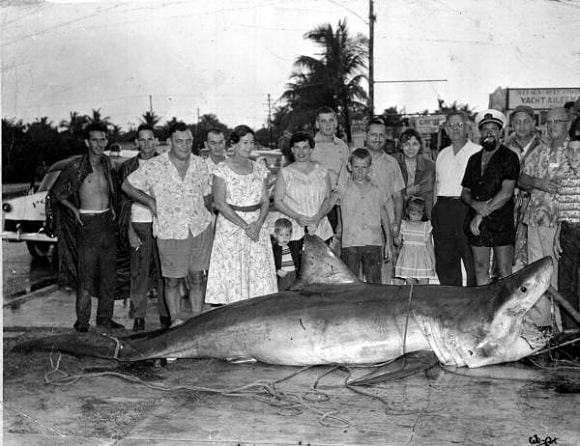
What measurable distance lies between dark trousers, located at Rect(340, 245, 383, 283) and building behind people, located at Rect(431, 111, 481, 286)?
2.60 ft

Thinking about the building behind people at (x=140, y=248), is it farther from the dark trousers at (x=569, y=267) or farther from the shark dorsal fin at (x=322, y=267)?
the dark trousers at (x=569, y=267)

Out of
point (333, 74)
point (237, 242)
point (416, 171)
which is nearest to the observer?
point (237, 242)

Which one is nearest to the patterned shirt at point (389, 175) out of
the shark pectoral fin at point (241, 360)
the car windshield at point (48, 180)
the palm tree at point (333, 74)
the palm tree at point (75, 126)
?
the shark pectoral fin at point (241, 360)

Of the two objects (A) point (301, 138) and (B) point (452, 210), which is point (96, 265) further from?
(B) point (452, 210)

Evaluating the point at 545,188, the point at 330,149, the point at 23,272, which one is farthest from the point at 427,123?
the point at 545,188

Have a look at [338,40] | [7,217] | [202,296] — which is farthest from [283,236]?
[338,40]

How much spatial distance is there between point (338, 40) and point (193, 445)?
115ft

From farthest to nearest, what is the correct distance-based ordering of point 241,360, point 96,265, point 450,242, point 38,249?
point 38,249, point 450,242, point 96,265, point 241,360

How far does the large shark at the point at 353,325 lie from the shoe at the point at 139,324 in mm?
1403

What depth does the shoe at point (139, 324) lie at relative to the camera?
27.0 ft

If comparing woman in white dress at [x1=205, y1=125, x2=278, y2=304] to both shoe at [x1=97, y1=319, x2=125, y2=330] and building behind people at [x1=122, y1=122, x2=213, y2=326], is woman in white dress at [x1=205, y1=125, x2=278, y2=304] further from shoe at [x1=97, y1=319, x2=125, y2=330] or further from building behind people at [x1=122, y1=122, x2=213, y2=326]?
shoe at [x1=97, y1=319, x2=125, y2=330]

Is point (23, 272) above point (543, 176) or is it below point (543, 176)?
below

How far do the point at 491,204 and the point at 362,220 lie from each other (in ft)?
4.16

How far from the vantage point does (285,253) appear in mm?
8320
